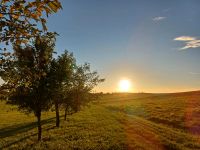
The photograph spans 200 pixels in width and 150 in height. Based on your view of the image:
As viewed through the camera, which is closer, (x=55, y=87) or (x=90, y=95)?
(x=55, y=87)

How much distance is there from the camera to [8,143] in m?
35.8

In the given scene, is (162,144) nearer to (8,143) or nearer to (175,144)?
(175,144)

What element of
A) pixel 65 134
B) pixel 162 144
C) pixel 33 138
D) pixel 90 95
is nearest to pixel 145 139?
pixel 162 144

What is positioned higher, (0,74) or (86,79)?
(86,79)

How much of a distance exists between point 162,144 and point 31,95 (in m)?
15.8

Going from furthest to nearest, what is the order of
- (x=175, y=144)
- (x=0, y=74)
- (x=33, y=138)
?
(x=33, y=138), (x=175, y=144), (x=0, y=74)

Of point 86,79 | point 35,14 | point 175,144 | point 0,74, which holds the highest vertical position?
point 86,79

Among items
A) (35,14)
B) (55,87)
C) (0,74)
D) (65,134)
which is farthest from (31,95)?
(35,14)

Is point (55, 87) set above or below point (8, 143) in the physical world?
above

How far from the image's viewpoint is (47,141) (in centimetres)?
3469

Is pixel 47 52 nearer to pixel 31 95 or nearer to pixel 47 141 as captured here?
pixel 31 95

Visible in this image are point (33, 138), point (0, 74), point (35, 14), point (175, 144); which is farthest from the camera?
point (33, 138)

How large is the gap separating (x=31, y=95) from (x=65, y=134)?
871 centimetres

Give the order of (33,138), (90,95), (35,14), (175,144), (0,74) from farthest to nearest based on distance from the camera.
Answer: (90,95) → (33,138) → (175,144) → (0,74) → (35,14)
